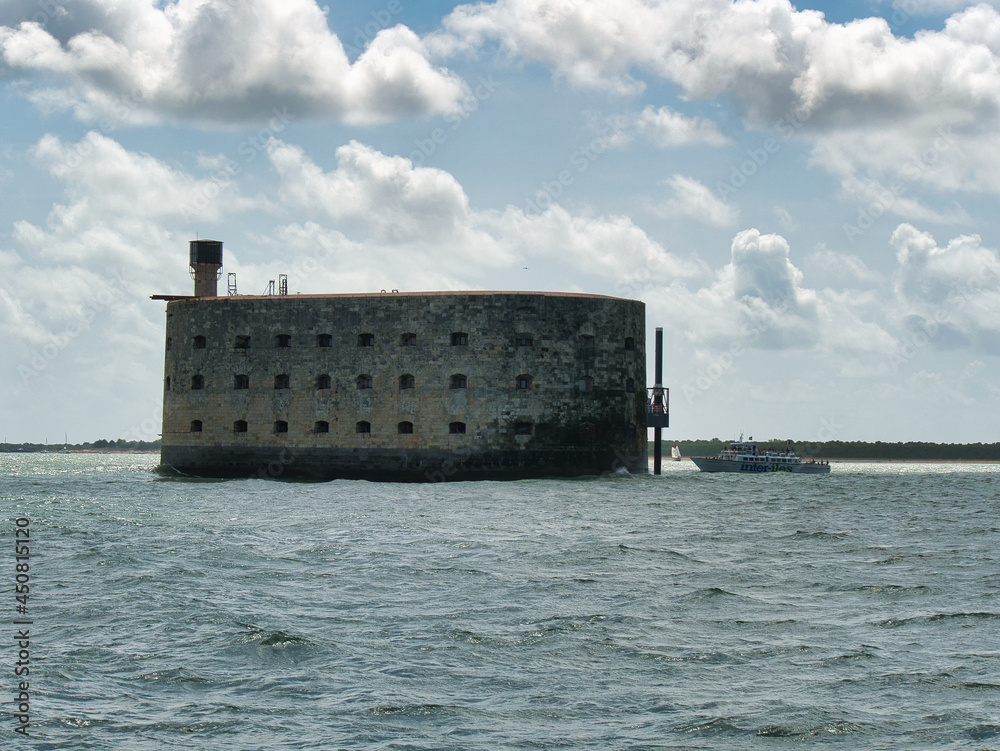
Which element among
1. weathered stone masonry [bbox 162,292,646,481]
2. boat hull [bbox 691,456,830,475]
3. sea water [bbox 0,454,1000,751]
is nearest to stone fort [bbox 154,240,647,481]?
weathered stone masonry [bbox 162,292,646,481]

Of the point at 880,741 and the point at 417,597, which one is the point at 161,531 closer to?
the point at 417,597

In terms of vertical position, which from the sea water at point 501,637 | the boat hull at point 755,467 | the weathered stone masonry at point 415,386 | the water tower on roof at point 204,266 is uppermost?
the water tower on roof at point 204,266

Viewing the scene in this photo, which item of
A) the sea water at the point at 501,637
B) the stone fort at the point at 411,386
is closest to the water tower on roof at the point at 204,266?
the stone fort at the point at 411,386

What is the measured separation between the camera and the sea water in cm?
668

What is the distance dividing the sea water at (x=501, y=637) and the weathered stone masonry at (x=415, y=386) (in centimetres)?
1457

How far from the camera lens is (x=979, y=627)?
31.1 feet

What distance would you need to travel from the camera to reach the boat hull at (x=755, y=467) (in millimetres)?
49906

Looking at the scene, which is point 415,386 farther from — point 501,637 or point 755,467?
point 501,637

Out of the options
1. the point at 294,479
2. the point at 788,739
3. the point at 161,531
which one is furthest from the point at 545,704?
the point at 294,479

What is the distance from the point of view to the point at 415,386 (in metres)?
33.5

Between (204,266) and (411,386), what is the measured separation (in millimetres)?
10372

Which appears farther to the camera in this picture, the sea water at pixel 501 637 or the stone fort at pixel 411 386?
the stone fort at pixel 411 386

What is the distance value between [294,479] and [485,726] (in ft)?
93.4

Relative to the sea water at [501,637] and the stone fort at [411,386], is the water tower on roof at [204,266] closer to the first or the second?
the stone fort at [411,386]
